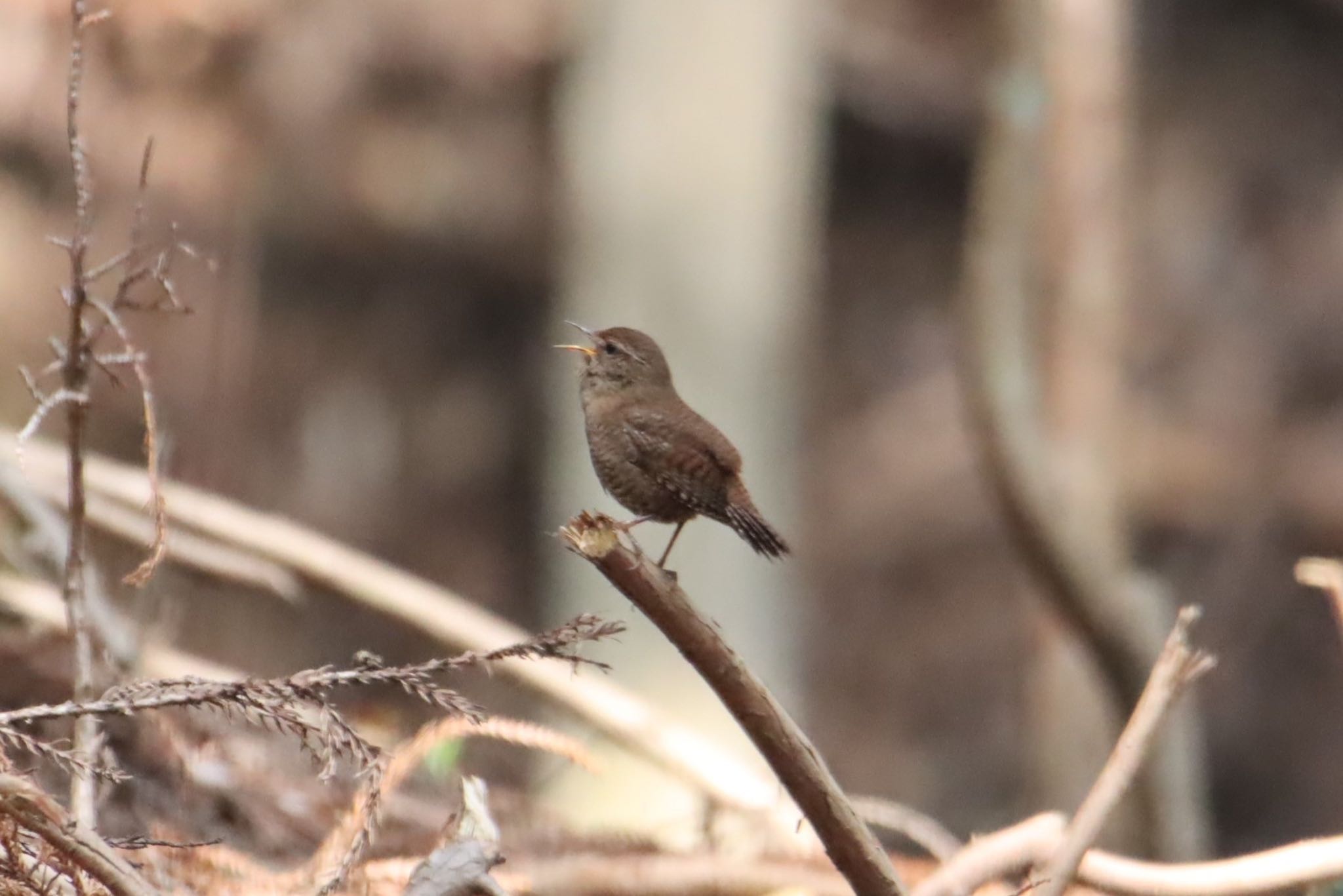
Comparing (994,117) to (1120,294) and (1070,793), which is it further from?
(1070,793)

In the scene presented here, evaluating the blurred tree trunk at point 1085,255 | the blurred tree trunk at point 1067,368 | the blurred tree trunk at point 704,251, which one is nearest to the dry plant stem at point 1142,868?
the blurred tree trunk at point 1067,368

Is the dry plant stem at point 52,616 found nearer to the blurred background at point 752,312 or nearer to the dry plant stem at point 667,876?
the dry plant stem at point 667,876

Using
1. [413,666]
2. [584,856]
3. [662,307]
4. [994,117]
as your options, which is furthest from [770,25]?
[413,666]

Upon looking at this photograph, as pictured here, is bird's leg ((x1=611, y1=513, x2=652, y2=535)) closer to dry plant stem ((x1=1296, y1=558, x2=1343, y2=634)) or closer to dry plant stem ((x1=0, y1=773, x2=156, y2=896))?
dry plant stem ((x1=0, y1=773, x2=156, y2=896))

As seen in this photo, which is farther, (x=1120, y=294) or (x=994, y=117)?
(x=1120, y=294)

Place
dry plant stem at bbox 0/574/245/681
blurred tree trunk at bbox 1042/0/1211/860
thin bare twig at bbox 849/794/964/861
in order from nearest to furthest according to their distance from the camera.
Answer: thin bare twig at bbox 849/794/964/861 → dry plant stem at bbox 0/574/245/681 → blurred tree trunk at bbox 1042/0/1211/860

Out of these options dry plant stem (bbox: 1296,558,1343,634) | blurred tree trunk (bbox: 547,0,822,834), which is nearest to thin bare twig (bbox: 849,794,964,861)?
dry plant stem (bbox: 1296,558,1343,634)
